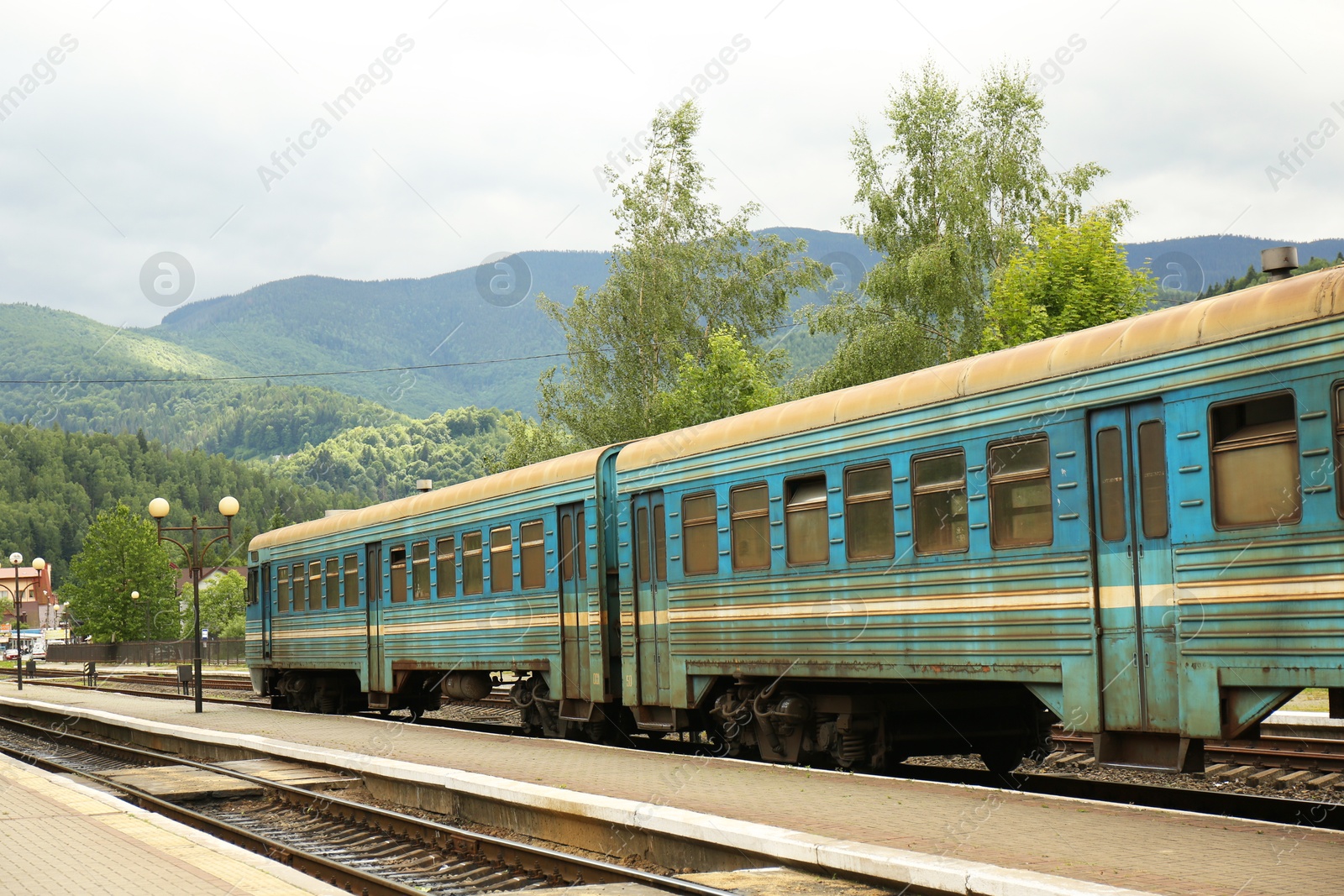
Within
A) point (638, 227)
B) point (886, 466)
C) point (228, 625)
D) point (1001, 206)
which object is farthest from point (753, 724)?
point (228, 625)

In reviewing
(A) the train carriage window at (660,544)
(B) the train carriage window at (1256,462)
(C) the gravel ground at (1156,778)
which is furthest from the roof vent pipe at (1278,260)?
(A) the train carriage window at (660,544)

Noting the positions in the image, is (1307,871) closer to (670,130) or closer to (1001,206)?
(1001,206)

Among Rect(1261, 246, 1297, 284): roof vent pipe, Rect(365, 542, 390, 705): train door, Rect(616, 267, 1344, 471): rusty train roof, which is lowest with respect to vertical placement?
Rect(365, 542, 390, 705): train door

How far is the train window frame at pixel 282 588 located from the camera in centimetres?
2578

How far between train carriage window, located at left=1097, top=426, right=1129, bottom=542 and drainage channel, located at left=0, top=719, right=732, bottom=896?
3722 millimetres

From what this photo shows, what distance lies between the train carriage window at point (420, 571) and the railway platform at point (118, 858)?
7660 mm

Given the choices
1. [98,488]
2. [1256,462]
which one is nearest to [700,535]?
[1256,462]

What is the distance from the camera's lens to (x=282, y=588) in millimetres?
26016

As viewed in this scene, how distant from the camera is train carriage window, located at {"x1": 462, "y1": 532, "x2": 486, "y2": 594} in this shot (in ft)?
59.9

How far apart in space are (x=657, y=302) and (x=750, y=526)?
29.7 meters

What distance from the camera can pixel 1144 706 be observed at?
8.91 metres

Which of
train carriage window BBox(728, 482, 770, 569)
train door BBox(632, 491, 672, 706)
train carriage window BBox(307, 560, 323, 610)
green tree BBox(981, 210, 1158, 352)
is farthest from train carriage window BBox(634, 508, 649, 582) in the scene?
green tree BBox(981, 210, 1158, 352)

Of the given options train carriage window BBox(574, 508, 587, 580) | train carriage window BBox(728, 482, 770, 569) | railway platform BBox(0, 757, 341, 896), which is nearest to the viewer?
railway platform BBox(0, 757, 341, 896)

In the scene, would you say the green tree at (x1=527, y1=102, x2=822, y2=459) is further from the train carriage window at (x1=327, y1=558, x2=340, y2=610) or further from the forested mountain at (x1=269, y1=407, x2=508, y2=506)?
the forested mountain at (x1=269, y1=407, x2=508, y2=506)
